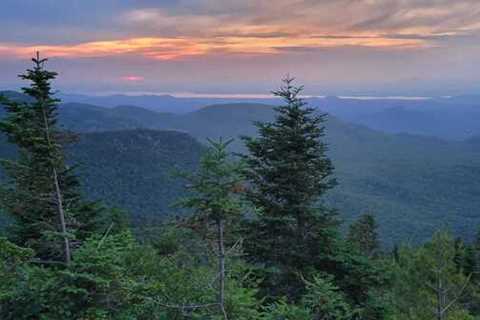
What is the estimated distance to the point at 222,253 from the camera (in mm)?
8898

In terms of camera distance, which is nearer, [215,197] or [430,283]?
[215,197]

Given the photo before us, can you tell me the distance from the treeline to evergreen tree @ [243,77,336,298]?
0.14 feet

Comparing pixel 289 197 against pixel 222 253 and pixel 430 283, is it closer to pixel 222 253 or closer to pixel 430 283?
pixel 430 283

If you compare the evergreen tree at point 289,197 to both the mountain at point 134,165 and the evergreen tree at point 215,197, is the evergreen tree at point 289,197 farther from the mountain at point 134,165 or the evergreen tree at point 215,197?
the mountain at point 134,165

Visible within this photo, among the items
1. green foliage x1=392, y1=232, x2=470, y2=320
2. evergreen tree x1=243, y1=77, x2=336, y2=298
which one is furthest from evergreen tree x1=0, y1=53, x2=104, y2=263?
green foliage x1=392, y1=232, x2=470, y2=320

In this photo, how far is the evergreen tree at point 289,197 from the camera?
55.3 feet

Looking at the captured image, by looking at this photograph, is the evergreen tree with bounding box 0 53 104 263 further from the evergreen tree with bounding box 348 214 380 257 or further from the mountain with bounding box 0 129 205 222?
the mountain with bounding box 0 129 205 222

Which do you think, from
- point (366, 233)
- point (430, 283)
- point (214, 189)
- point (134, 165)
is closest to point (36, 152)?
point (214, 189)

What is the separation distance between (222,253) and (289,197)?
27.9 feet

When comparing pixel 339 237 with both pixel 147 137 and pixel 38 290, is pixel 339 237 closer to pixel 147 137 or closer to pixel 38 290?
pixel 38 290

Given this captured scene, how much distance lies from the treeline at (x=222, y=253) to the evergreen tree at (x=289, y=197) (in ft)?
0.14

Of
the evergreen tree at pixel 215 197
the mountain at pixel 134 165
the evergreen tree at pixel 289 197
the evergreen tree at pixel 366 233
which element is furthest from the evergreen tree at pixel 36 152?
the mountain at pixel 134 165

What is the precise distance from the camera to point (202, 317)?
386 inches

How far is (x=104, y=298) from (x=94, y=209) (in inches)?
533
